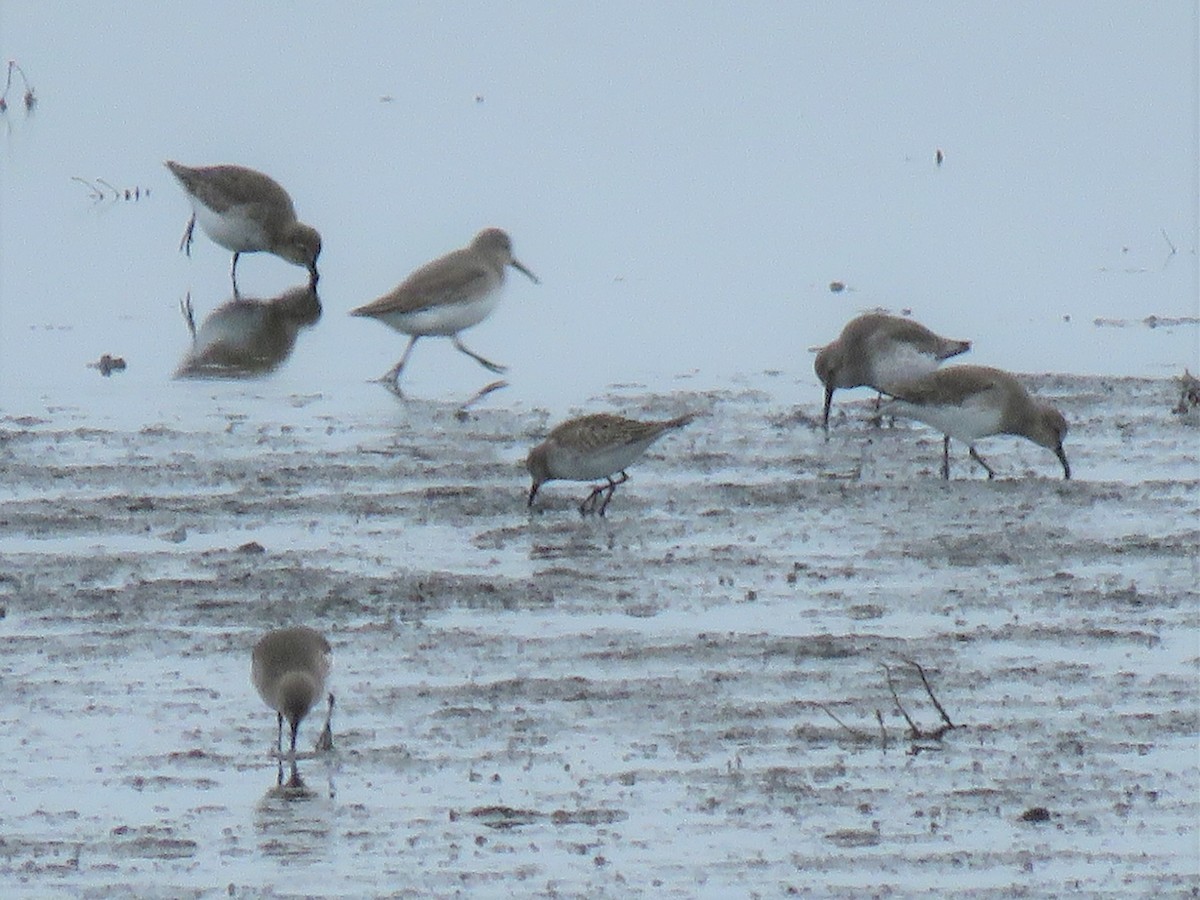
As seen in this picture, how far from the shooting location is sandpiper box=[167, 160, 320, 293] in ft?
62.4

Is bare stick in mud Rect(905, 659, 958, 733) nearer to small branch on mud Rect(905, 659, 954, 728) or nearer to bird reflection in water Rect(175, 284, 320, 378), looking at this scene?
small branch on mud Rect(905, 659, 954, 728)

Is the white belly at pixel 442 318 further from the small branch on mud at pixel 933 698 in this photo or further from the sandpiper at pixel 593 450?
the small branch on mud at pixel 933 698

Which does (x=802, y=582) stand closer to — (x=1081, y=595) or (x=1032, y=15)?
(x=1081, y=595)

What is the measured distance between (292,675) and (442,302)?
7569 mm

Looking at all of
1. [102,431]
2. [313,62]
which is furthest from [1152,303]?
[313,62]

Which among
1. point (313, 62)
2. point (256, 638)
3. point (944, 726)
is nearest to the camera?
point (944, 726)

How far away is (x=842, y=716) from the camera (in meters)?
8.75

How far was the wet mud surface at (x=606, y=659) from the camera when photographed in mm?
7449

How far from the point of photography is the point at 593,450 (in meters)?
11.9

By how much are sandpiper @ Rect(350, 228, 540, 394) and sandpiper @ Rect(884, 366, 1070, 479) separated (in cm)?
332

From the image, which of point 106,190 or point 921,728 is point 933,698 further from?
point 106,190

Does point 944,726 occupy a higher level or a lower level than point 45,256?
higher

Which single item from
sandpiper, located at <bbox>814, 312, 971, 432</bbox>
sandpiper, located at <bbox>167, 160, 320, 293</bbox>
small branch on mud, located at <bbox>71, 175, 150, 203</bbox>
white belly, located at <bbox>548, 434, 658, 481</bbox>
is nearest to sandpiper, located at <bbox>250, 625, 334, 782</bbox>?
white belly, located at <bbox>548, 434, 658, 481</bbox>

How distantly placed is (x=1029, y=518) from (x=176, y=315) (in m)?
7.17
